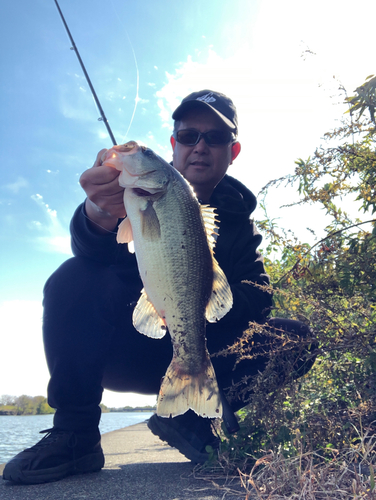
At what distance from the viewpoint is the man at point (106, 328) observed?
7.73ft

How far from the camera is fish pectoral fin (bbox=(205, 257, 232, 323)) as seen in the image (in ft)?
7.65

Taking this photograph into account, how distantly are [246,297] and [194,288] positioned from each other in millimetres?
988

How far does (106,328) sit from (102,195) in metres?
1.05

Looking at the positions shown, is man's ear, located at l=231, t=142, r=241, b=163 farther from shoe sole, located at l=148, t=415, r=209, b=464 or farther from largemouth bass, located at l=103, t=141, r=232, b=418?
shoe sole, located at l=148, t=415, r=209, b=464

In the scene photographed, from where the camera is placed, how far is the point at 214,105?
13.1 feet

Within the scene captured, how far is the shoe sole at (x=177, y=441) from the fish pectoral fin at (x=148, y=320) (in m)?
1.01

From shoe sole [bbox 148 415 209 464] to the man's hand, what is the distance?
166cm

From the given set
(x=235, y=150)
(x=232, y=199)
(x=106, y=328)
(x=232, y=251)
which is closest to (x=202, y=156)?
(x=232, y=199)

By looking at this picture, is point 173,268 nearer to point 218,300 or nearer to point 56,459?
point 218,300

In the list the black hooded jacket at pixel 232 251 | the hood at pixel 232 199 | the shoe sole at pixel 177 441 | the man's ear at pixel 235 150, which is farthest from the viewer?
the man's ear at pixel 235 150

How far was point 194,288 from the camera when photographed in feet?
7.32

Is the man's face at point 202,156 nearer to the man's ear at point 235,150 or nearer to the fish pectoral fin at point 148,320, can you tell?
the man's ear at point 235,150

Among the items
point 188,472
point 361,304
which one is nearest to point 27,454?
point 188,472

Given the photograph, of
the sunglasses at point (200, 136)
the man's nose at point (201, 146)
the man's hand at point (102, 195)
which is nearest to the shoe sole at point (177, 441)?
the man's hand at point (102, 195)
